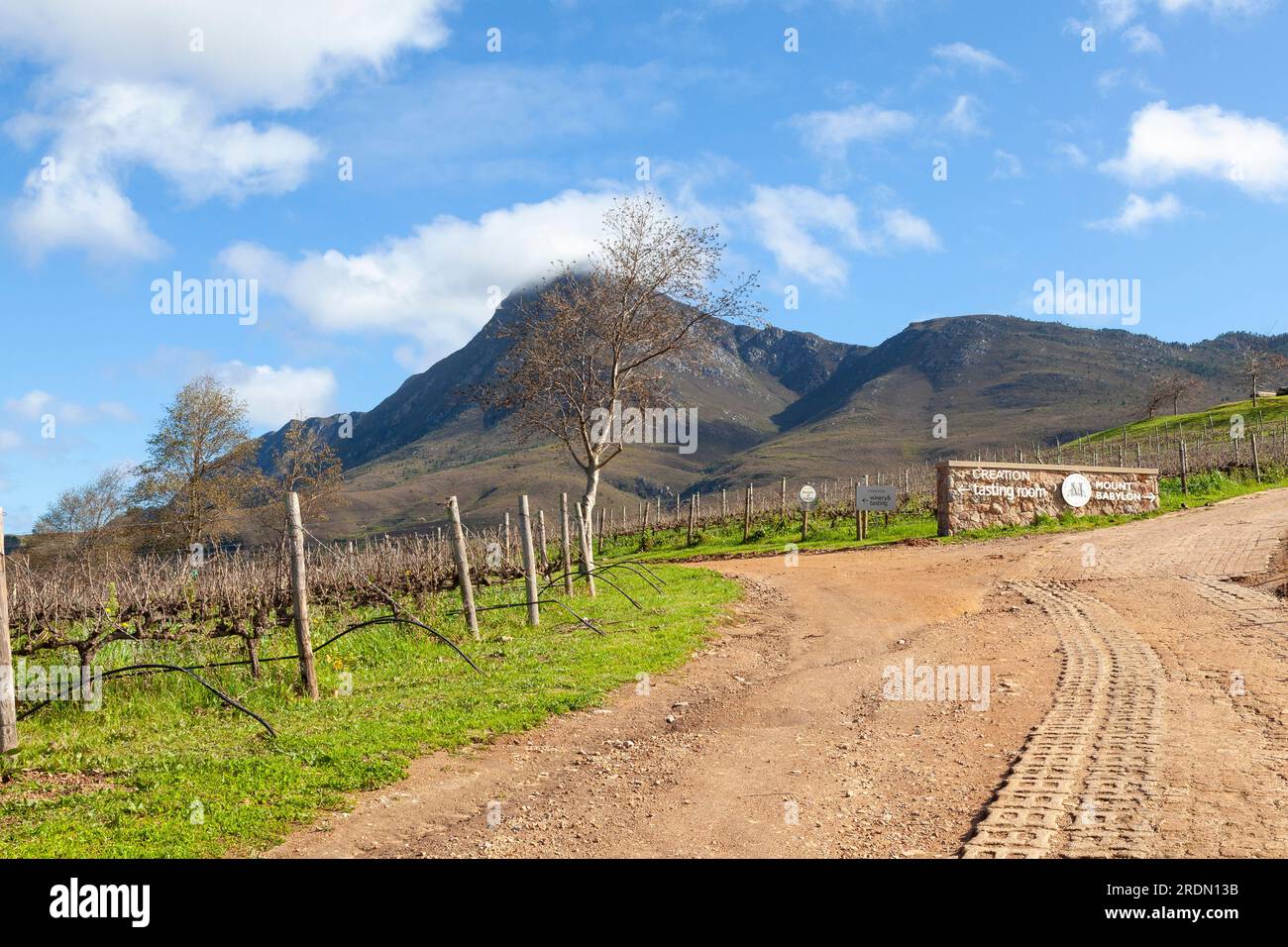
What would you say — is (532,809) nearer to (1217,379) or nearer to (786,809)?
(786,809)

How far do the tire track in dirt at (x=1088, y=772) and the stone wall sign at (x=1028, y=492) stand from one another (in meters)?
17.7

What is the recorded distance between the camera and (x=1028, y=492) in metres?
29.9

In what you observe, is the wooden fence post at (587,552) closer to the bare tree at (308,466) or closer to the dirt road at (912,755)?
the dirt road at (912,755)

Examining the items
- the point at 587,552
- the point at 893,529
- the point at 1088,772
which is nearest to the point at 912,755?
the point at 1088,772

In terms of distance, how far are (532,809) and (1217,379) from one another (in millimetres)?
204786

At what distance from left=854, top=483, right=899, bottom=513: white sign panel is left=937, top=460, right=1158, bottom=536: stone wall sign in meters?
1.76

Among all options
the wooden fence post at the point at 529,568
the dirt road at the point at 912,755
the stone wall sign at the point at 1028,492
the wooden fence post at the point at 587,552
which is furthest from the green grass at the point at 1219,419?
the wooden fence post at the point at 529,568

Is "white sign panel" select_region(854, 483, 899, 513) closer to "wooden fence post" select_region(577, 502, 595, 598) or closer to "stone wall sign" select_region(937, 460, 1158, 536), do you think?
"stone wall sign" select_region(937, 460, 1158, 536)

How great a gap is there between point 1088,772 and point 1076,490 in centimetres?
2581

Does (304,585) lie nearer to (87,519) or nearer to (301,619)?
(301,619)

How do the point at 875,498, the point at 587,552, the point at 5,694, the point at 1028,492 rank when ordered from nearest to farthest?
the point at 5,694
the point at 587,552
the point at 1028,492
the point at 875,498

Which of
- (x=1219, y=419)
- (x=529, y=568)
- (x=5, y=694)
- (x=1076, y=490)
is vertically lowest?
(x=5, y=694)

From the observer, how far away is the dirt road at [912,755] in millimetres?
5969
